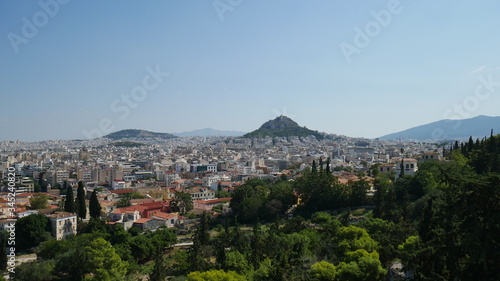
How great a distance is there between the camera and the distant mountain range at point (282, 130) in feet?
452

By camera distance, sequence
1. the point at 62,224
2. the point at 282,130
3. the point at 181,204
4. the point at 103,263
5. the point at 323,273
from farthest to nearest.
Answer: the point at 282,130 < the point at 181,204 < the point at 62,224 < the point at 103,263 < the point at 323,273

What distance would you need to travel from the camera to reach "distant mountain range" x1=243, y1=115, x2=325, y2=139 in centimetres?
13775

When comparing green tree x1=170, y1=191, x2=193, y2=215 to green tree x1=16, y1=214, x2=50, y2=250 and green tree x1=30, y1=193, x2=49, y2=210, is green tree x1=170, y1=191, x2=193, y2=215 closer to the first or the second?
green tree x1=16, y1=214, x2=50, y2=250

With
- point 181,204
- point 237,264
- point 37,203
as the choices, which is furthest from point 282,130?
point 237,264

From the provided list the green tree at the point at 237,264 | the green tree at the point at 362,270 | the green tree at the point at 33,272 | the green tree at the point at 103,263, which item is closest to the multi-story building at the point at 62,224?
the green tree at the point at 33,272

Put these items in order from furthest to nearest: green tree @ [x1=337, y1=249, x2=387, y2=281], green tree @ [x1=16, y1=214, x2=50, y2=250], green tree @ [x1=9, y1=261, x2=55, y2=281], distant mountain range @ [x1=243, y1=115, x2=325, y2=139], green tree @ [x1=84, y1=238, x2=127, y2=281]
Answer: distant mountain range @ [x1=243, y1=115, x2=325, y2=139] → green tree @ [x1=16, y1=214, x2=50, y2=250] → green tree @ [x1=9, y1=261, x2=55, y2=281] → green tree @ [x1=84, y1=238, x2=127, y2=281] → green tree @ [x1=337, y1=249, x2=387, y2=281]

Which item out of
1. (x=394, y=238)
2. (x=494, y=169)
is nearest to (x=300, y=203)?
(x=494, y=169)

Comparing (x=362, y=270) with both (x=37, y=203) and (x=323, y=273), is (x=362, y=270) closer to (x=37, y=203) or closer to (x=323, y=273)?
(x=323, y=273)

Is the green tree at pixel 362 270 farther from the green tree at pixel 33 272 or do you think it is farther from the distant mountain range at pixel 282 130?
the distant mountain range at pixel 282 130

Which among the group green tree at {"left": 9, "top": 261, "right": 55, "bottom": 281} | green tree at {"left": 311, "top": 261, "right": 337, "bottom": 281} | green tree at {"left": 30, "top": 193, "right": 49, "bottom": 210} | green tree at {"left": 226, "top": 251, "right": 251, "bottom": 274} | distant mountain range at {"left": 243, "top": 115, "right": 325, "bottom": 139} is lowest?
green tree at {"left": 9, "top": 261, "right": 55, "bottom": 281}

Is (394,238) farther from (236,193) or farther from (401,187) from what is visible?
(236,193)

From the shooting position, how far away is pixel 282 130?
462 feet

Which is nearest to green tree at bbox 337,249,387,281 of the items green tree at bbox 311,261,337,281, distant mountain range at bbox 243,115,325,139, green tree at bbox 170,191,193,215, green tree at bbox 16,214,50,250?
green tree at bbox 311,261,337,281

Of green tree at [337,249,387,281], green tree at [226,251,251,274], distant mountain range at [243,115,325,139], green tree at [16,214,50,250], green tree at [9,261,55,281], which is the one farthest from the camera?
distant mountain range at [243,115,325,139]
